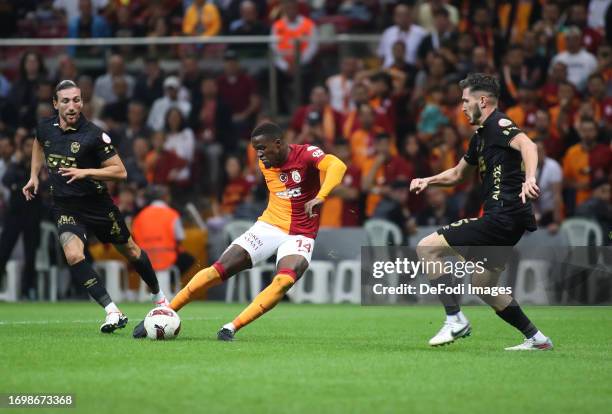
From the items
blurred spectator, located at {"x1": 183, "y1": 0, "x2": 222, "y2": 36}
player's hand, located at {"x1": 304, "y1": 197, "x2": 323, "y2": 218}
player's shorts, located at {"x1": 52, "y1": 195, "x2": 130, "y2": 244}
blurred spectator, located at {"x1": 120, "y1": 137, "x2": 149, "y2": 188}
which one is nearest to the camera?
player's hand, located at {"x1": 304, "y1": 197, "x2": 323, "y2": 218}

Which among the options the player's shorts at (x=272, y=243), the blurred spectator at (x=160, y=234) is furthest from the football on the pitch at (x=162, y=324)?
the blurred spectator at (x=160, y=234)

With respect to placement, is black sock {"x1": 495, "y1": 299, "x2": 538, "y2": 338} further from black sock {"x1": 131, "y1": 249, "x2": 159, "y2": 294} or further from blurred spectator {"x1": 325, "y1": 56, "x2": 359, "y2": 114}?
blurred spectator {"x1": 325, "y1": 56, "x2": 359, "y2": 114}

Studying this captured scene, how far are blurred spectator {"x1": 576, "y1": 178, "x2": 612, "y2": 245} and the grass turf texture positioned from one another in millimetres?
4675

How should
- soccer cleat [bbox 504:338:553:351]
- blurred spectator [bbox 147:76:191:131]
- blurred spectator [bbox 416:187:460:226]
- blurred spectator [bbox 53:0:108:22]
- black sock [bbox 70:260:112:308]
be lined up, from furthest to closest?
1. blurred spectator [bbox 53:0:108:22]
2. blurred spectator [bbox 147:76:191:131]
3. blurred spectator [bbox 416:187:460:226]
4. black sock [bbox 70:260:112:308]
5. soccer cleat [bbox 504:338:553:351]

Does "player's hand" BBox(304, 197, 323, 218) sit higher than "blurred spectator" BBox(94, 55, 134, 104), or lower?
lower

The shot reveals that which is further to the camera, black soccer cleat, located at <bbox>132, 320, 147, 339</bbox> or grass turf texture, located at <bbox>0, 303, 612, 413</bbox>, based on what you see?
black soccer cleat, located at <bbox>132, 320, 147, 339</bbox>

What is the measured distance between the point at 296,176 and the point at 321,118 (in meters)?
9.61

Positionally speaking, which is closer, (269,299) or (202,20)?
(269,299)

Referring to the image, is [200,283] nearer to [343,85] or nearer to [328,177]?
[328,177]

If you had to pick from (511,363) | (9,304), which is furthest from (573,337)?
(9,304)

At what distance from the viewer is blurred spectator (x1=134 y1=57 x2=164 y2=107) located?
22.7 metres

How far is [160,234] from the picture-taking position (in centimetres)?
2003

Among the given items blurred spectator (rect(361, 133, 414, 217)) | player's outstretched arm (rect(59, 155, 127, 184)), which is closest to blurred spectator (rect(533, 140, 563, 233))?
blurred spectator (rect(361, 133, 414, 217))

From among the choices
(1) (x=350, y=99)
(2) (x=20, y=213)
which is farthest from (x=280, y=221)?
(1) (x=350, y=99)
